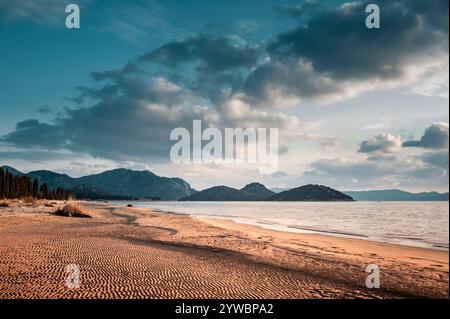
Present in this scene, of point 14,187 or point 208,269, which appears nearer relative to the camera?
point 208,269

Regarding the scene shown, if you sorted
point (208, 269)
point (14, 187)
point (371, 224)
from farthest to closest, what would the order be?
point (14, 187)
point (371, 224)
point (208, 269)

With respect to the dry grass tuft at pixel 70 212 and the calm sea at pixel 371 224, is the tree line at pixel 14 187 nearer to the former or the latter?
the dry grass tuft at pixel 70 212

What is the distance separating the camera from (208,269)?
15.1 metres

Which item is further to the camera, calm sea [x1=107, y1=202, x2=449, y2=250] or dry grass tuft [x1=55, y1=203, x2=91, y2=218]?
dry grass tuft [x1=55, y1=203, x2=91, y2=218]

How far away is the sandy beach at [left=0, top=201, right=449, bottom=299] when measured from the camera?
37.3 ft

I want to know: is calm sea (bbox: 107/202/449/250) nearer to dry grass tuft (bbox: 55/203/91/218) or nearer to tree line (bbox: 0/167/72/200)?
dry grass tuft (bbox: 55/203/91/218)

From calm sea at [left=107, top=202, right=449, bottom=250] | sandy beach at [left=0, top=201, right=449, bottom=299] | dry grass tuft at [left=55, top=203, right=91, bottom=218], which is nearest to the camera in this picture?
sandy beach at [left=0, top=201, right=449, bottom=299]

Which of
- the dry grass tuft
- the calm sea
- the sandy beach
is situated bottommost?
the calm sea

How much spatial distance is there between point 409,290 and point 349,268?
392 centimetres

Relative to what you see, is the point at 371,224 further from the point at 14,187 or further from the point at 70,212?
the point at 14,187

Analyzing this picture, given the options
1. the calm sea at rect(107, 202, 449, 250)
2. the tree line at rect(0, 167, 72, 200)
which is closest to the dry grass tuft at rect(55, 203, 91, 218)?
the calm sea at rect(107, 202, 449, 250)

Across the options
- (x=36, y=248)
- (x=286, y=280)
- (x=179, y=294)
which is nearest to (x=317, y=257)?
(x=286, y=280)

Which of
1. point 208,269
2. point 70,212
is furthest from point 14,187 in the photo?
point 208,269

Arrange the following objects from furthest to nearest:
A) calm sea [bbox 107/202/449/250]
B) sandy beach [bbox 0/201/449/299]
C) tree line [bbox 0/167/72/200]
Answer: tree line [bbox 0/167/72/200]
calm sea [bbox 107/202/449/250]
sandy beach [bbox 0/201/449/299]
